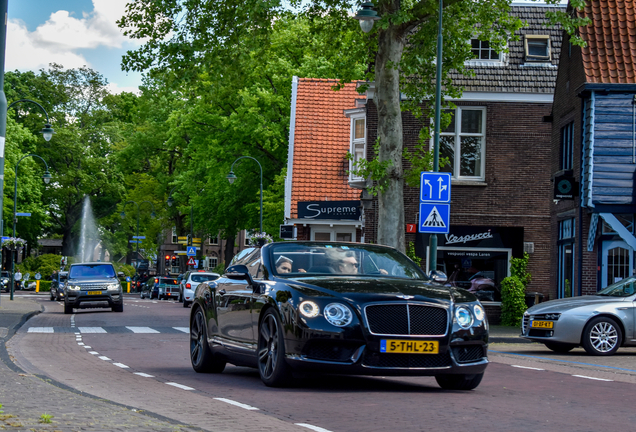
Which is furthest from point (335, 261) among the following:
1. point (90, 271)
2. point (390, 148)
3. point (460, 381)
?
point (90, 271)

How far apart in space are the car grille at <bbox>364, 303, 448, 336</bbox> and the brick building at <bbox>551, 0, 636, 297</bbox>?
15.4 meters

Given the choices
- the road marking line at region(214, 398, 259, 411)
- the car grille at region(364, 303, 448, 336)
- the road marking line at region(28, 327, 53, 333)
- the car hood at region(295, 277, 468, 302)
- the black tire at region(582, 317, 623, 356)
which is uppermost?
the car hood at region(295, 277, 468, 302)

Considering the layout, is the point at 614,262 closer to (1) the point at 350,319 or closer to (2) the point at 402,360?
(2) the point at 402,360

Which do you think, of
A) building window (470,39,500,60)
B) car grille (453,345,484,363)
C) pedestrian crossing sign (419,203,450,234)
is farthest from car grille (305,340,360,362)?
building window (470,39,500,60)

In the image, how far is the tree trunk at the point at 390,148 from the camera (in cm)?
2280

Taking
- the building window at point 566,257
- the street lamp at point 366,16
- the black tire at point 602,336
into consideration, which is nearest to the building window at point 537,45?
the building window at point 566,257

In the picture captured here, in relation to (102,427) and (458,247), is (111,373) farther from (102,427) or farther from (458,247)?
(458,247)

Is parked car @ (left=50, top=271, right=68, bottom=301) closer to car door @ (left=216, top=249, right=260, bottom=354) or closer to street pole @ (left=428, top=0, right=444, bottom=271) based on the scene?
street pole @ (left=428, top=0, right=444, bottom=271)

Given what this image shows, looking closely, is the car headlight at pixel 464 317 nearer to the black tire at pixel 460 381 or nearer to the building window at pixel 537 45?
the black tire at pixel 460 381

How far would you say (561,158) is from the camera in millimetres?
27562

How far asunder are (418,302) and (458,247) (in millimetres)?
20596

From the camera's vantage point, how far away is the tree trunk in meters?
22.8

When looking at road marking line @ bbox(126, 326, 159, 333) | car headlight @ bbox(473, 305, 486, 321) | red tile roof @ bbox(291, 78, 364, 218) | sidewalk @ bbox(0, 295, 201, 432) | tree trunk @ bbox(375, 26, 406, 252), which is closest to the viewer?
sidewalk @ bbox(0, 295, 201, 432)

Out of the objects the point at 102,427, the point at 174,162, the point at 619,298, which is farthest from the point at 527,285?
the point at 174,162
